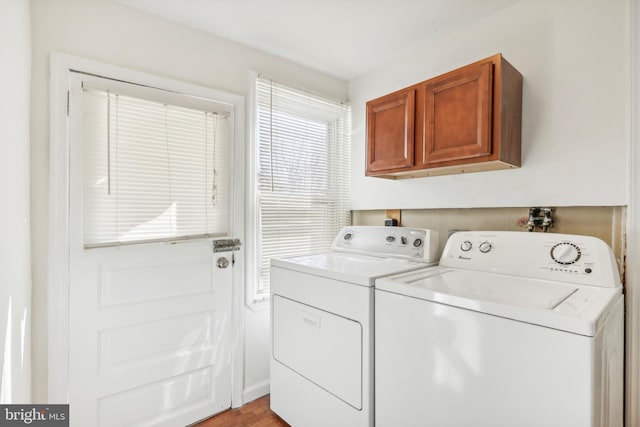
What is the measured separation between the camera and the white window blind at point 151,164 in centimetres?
154

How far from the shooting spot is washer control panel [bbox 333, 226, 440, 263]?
1747 millimetres

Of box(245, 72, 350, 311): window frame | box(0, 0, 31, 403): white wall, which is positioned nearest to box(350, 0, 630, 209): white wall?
box(245, 72, 350, 311): window frame

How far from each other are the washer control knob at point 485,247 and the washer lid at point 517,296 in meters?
0.13

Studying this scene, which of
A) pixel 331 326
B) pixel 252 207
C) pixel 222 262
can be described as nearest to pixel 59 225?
pixel 222 262

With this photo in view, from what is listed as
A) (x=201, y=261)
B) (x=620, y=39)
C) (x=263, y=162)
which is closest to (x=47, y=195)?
(x=201, y=261)

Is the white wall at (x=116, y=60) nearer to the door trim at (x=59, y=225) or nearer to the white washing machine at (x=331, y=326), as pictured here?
the door trim at (x=59, y=225)

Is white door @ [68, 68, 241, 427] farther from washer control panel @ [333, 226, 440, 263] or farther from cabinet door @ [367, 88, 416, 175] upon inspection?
cabinet door @ [367, 88, 416, 175]

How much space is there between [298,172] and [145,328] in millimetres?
1352

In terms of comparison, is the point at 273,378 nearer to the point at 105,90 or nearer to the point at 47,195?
the point at 47,195

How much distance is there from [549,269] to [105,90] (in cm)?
224

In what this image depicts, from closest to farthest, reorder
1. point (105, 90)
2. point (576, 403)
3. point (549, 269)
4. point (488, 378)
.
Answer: point (576, 403) < point (488, 378) < point (549, 269) < point (105, 90)

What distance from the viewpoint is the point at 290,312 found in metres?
1.70

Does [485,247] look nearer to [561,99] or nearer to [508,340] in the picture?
[508,340]

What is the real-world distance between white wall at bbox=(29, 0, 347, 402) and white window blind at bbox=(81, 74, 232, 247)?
0.15 metres
